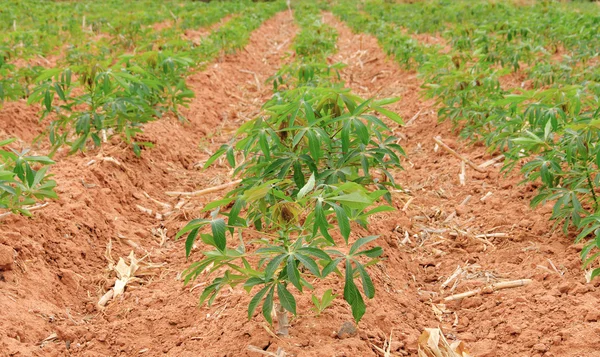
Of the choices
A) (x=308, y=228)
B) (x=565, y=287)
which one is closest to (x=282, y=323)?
(x=308, y=228)

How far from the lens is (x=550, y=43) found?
8953 millimetres

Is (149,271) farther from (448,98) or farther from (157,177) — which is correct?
(448,98)

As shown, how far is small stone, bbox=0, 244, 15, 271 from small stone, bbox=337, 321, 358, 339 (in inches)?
68.6

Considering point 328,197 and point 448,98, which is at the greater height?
point 328,197

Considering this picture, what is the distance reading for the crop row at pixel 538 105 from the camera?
3.03 m

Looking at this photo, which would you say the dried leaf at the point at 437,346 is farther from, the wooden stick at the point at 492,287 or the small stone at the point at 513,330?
the wooden stick at the point at 492,287

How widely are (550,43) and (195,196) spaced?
23.0 ft

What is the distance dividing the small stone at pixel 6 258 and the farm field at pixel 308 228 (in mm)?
16

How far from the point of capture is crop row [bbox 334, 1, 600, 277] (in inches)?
119

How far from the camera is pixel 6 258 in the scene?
2.86 metres

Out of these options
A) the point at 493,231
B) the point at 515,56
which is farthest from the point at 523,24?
the point at 493,231

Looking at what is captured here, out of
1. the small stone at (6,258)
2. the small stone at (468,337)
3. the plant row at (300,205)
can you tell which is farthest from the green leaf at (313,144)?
the small stone at (6,258)

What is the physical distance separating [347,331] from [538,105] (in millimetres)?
1887

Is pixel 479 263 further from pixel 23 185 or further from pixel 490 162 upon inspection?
pixel 23 185
